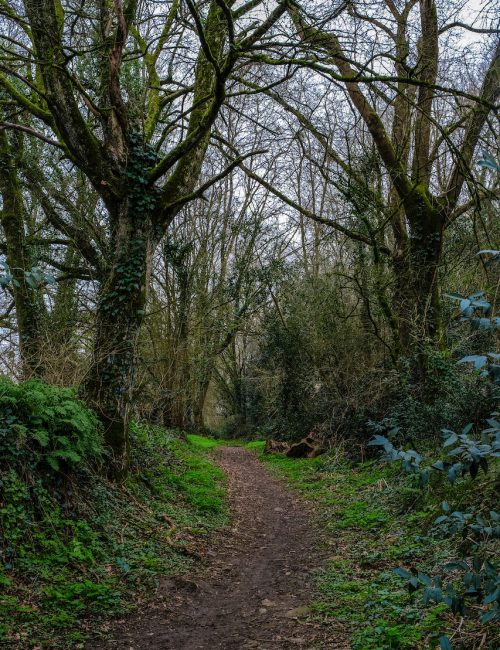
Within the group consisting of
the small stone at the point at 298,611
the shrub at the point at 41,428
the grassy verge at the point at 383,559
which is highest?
the shrub at the point at 41,428

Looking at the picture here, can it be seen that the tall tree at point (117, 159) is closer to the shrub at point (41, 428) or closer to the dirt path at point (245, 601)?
the shrub at point (41, 428)

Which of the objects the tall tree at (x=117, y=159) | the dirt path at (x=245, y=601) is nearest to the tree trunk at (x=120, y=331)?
the tall tree at (x=117, y=159)

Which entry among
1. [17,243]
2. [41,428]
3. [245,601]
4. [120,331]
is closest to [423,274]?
[120,331]

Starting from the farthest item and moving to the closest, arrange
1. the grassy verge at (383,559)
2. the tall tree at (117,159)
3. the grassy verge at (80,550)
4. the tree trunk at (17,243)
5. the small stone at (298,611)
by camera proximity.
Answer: the tree trunk at (17,243), the tall tree at (117,159), the small stone at (298,611), the grassy verge at (80,550), the grassy verge at (383,559)

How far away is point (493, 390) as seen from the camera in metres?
7.79

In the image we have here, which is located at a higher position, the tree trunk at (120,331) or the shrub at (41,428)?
the tree trunk at (120,331)

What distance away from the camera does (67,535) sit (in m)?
5.31

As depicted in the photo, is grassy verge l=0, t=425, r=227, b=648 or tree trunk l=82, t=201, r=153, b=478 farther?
tree trunk l=82, t=201, r=153, b=478

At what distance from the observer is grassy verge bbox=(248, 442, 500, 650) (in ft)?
11.7

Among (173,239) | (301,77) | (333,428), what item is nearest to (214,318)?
(173,239)

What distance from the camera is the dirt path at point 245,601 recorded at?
13.5 feet

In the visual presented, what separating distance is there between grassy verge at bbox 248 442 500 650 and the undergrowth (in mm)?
1868

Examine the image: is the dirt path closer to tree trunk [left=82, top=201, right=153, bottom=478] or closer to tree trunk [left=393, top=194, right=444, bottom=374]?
tree trunk [left=82, top=201, right=153, bottom=478]

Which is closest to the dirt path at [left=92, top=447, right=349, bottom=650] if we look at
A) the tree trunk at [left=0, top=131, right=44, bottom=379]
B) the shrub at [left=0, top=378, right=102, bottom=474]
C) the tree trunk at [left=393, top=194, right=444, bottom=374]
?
the shrub at [left=0, top=378, right=102, bottom=474]
